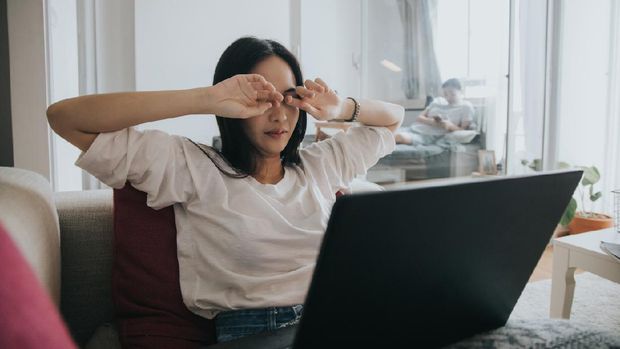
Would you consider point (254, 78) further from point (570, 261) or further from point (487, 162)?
point (487, 162)

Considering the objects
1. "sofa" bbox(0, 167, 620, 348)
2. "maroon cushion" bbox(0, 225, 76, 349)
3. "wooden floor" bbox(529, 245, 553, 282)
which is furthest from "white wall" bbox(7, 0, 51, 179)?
"wooden floor" bbox(529, 245, 553, 282)

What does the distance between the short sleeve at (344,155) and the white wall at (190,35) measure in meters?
1.74

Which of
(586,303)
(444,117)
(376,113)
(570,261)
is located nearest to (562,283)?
(570,261)

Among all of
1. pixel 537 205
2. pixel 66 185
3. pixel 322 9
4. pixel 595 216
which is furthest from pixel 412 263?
pixel 322 9

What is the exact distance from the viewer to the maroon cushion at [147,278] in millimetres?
921

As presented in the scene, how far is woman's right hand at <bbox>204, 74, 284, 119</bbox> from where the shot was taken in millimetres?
895

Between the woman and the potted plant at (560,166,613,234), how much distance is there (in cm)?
235

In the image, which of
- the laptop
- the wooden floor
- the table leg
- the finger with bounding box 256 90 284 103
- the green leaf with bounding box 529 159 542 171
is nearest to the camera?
the laptop

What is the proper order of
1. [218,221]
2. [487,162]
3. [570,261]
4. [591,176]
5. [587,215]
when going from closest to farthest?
[218,221], [570,261], [591,176], [587,215], [487,162]

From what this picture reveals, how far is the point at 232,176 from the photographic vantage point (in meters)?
0.95

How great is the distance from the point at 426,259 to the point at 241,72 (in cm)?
71

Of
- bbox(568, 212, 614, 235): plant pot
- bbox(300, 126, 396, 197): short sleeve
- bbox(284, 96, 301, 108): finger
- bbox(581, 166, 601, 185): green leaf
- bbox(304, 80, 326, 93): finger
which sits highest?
bbox(304, 80, 326, 93): finger

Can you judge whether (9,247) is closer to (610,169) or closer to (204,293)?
(204,293)

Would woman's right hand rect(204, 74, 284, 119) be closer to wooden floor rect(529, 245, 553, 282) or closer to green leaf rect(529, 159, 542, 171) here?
wooden floor rect(529, 245, 553, 282)
